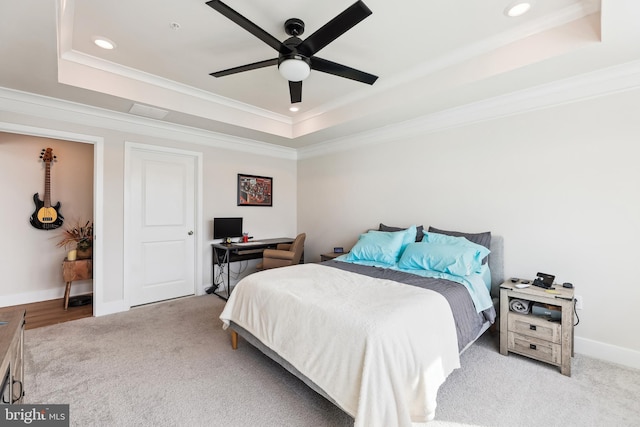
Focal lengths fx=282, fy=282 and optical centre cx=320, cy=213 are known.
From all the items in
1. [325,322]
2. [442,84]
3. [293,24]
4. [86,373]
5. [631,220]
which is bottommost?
[86,373]

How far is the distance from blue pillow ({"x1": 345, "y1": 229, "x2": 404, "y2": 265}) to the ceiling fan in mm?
1699

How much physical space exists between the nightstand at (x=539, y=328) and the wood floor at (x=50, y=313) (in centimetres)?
453

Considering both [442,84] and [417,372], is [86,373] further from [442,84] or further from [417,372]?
[442,84]

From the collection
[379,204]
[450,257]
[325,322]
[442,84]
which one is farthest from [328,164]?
[325,322]

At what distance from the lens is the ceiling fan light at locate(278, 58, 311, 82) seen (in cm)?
208

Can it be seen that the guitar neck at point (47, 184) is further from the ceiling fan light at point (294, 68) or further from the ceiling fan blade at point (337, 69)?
the ceiling fan blade at point (337, 69)

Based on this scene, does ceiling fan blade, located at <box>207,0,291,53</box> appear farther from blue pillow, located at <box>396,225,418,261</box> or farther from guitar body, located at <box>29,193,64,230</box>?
guitar body, located at <box>29,193,64,230</box>

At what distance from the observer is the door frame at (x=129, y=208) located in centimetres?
359

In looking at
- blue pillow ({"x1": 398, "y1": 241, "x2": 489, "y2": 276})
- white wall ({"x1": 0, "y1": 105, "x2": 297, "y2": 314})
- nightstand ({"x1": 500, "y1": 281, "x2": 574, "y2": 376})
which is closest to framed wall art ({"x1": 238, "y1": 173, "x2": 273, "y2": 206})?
white wall ({"x1": 0, "y1": 105, "x2": 297, "y2": 314})

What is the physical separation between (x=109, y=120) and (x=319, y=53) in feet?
8.87

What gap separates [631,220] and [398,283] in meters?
1.99

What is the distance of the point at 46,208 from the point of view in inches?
155

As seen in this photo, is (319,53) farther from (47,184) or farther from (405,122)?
(47,184)

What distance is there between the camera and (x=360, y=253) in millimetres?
3293
